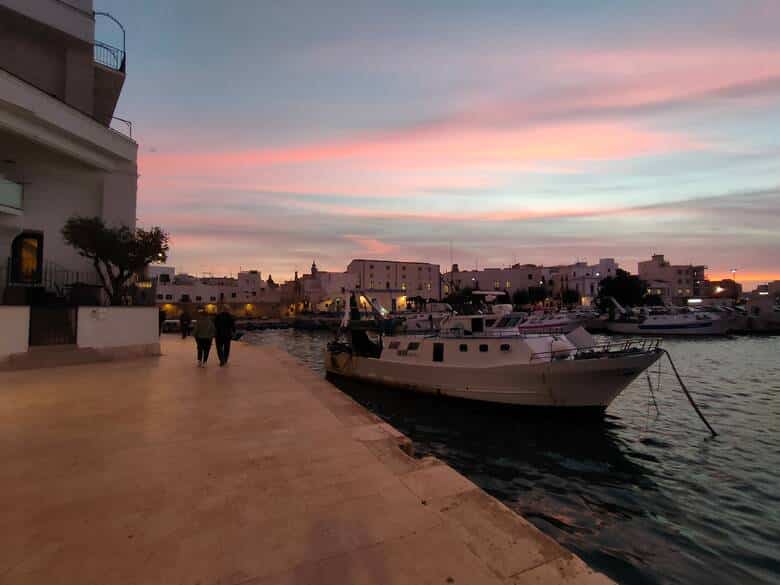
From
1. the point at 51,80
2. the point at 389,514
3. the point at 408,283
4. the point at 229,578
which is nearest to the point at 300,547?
the point at 229,578

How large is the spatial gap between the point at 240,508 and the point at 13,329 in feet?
41.2

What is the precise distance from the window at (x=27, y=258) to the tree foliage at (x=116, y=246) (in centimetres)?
114

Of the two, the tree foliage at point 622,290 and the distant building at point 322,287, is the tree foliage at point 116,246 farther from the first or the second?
the tree foliage at point 622,290

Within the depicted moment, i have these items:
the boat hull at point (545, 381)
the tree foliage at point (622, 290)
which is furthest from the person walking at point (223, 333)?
the tree foliage at point (622, 290)

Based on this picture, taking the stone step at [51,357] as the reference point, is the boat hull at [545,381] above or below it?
below

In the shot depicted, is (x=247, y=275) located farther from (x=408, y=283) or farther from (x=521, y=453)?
(x=521, y=453)

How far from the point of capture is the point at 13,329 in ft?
39.2

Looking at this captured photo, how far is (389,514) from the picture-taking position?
12.5ft

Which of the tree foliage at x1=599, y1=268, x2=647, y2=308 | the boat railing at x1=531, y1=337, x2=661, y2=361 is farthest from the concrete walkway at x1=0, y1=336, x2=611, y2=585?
the tree foliage at x1=599, y1=268, x2=647, y2=308

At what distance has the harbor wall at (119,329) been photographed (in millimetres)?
13781

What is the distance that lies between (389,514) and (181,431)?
4.02 m

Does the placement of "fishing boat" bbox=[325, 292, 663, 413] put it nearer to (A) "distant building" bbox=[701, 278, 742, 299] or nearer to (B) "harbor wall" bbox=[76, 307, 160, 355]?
(B) "harbor wall" bbox=[76, 307, 160, 355]

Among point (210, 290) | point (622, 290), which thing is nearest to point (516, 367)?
point (622, 290)

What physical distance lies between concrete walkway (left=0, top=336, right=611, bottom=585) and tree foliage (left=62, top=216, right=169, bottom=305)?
31.2 feet
